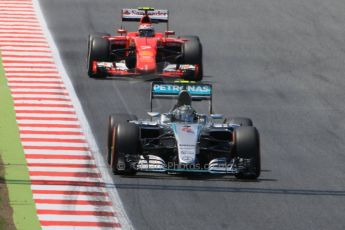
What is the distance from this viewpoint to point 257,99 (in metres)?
35.8

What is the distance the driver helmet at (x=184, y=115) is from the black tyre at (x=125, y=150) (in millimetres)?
1513

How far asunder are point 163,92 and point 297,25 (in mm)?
20124

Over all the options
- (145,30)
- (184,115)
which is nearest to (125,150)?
(184,115)

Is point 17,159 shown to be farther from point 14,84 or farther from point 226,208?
point 14,84

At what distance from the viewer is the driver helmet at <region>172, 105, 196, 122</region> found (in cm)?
2774

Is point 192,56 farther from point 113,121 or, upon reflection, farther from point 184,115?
point 184,115

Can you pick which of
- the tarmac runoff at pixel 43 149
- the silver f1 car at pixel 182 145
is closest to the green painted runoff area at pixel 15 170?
the tarmac runoff at pixel 43 149

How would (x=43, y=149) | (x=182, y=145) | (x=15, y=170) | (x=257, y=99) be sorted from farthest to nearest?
1. (x=257, y=99)
2. (x=43, y=149)
3. (x=15, y=170)
4. (x=182, y=145)

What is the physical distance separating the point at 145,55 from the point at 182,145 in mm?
10606

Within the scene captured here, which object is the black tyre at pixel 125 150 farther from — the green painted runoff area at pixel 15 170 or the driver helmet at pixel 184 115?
the green painted runoff area at pixel 15 170

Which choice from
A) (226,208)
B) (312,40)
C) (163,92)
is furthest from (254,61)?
(226,208)

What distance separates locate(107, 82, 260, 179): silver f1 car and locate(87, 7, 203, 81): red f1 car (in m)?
8.53

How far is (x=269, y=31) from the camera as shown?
46375mm

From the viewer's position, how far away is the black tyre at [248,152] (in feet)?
87.0
